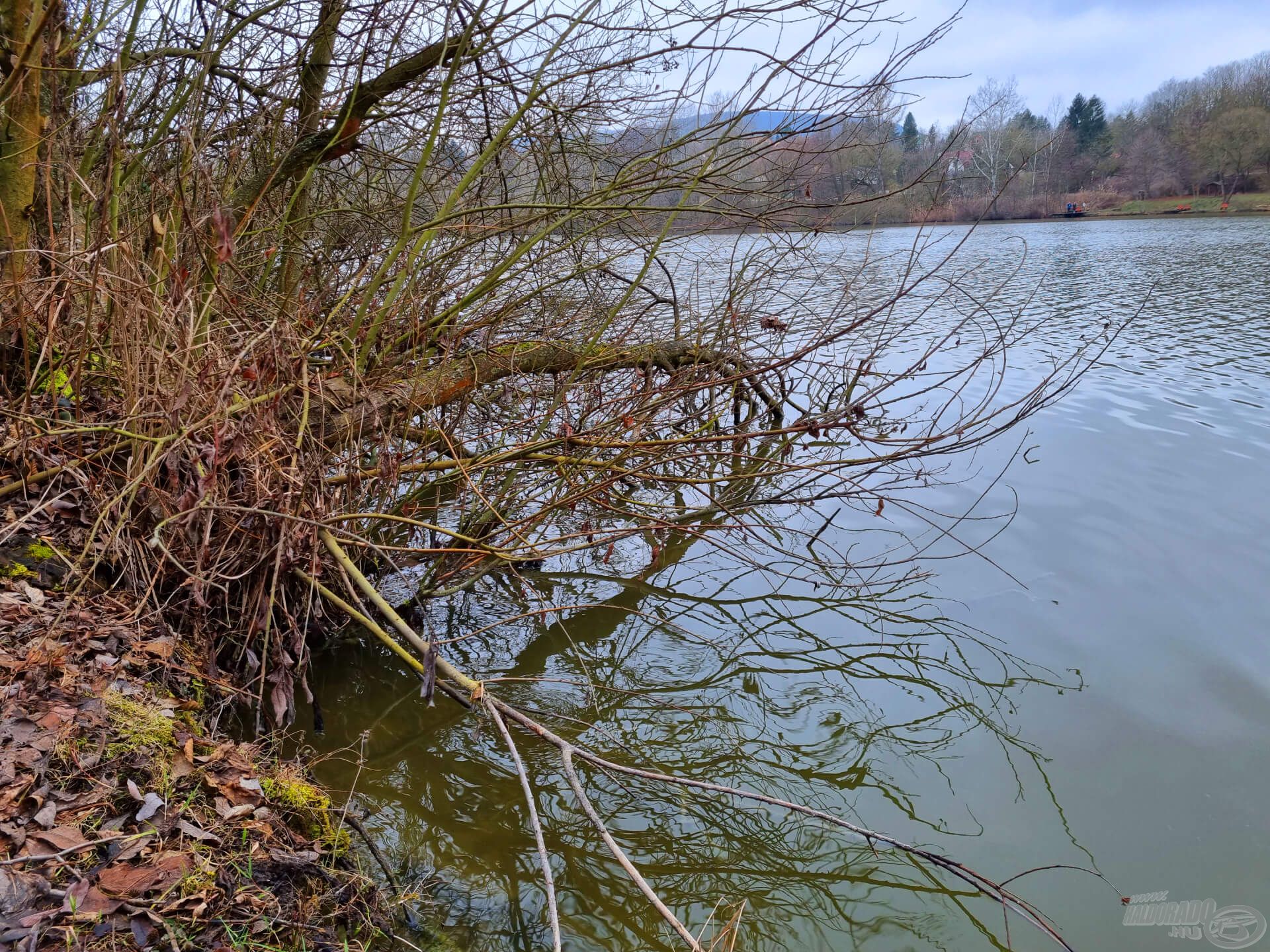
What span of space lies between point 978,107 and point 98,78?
4749 millimetres

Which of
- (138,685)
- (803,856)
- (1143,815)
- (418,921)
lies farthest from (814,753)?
(138,685)

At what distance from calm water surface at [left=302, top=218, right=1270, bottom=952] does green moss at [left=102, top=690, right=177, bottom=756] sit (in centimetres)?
94

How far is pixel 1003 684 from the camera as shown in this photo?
14.6 feet

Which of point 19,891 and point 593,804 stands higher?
point 19,891

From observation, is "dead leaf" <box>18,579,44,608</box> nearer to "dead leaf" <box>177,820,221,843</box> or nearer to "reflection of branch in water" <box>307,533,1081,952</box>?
"reflection of branch in water" <box>307,533,1081,952</box>

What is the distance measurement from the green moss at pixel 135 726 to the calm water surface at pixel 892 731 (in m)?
0.94

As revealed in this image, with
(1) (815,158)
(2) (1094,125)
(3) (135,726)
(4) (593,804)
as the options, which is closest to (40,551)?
(3) (135,726)

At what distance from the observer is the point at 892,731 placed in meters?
4.12

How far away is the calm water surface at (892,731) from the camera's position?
10.1 feet

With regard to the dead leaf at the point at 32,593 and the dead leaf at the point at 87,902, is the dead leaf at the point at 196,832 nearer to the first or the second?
the dead leaf at the point at 87,902

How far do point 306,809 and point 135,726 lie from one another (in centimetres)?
62

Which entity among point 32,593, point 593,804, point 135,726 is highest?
point 32,593

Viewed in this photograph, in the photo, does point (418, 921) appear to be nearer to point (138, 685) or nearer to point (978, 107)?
point (138, 685)

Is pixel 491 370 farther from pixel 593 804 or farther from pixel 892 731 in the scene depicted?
pixel 892 731
